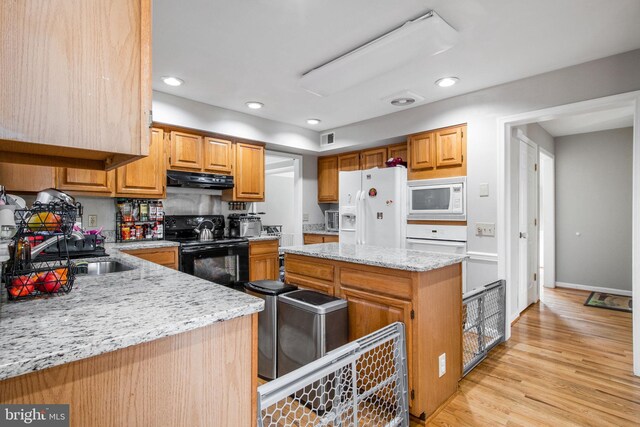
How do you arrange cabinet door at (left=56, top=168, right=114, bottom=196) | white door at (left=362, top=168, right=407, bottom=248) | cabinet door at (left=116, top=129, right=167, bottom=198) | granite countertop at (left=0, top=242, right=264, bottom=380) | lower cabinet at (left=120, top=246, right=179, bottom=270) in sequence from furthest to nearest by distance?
white door at (left=362, top=168, right=407, bottom=248), cabinet door at (left=116, top=129, right=167, bottom=198), lower cabinet at (left=120, top=246, right=179, bottom=270), cabinet door at (left=56, top=168, right=114, bottom=196), granite countertop at (left=0, top=242, right=264, bottom=380)

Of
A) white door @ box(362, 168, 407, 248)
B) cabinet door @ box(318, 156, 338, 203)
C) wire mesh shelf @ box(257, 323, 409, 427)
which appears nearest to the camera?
wire mesh shelf @ box(257, 323, 409, 427)

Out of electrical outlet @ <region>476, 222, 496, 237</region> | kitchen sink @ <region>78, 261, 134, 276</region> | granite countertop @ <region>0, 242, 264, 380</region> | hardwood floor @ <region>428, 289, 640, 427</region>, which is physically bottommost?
hardwood floor @ <region>428, 289, 640, 427</region>

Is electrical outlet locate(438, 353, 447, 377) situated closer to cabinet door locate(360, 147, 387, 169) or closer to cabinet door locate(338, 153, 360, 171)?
cabinet door locate(360, 147, 387, 169)

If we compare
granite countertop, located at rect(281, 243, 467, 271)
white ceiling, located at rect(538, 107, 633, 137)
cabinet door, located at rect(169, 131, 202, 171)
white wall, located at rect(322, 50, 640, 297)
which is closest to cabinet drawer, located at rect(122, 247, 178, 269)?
cabinet door, located at rect(169, 131, 202, 171)

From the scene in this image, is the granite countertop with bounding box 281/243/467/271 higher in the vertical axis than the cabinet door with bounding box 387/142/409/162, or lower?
lower

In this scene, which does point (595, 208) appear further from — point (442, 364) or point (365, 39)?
point (365, 39)

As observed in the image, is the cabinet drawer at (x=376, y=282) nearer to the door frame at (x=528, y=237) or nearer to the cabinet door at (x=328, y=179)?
the door frame at (x=528, y=237)

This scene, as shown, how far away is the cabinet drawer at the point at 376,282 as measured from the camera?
1.81 m

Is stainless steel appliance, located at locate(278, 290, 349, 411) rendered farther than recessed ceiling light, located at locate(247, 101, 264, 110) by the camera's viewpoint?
No

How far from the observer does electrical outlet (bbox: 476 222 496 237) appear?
10.3 feet

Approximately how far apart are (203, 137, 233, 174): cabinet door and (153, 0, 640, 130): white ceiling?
703mm

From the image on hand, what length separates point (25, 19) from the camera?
2.16ft

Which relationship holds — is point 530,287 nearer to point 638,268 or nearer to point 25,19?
point 638,268

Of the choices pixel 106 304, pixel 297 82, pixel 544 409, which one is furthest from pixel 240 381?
pixel 297 82
